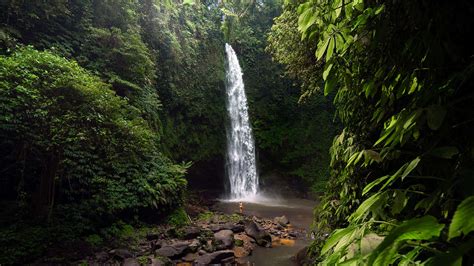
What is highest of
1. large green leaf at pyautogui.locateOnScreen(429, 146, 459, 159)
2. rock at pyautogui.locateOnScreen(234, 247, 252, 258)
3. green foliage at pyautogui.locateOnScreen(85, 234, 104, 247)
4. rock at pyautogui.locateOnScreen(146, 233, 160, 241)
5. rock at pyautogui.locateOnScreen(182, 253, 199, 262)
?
large green leaf at pyautogui.locateOnScreen(429, 146, 459, 159)

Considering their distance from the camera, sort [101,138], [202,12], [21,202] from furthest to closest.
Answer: [202,12], [21,202], [101,138]

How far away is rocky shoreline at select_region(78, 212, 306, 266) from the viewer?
643cm

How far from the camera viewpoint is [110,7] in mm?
10266

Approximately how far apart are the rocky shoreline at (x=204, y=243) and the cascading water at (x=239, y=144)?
18.2ft

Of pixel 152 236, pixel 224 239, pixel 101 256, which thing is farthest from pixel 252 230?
pixel 101 256

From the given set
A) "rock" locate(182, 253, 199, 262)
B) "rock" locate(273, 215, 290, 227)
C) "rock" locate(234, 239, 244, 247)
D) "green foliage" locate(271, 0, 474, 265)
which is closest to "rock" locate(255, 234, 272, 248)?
"rock" locate(234, 239, 244, 247)

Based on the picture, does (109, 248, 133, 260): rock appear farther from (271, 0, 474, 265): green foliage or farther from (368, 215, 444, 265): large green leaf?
(368, 215, 444, 265): large green leaf

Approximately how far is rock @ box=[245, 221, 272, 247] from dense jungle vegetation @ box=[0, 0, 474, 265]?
7.55 ft

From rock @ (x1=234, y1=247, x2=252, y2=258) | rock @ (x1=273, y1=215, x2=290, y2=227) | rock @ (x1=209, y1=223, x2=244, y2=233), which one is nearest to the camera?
rock @ (x1=234, y1=247, x2=252, y2=258)

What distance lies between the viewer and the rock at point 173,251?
6756 mm

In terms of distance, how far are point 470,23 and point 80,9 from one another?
1101 centimetres

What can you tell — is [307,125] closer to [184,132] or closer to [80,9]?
[184,132]

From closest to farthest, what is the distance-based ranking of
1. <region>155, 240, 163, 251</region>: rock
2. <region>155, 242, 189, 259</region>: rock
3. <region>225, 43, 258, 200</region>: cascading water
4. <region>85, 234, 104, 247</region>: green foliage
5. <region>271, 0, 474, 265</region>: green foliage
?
<region>271, 0, 474, 265</region>: green foliage, <region>85, 234, 104, 247</region>: green foliage, <region>155, 242, 189, 259</region>: rock, <region>155, 240, 163, 251</region>: rock, <region>225, 43, 258, 200</region>: cascading water

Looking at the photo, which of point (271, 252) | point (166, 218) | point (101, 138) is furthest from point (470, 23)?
point (166, 218)
